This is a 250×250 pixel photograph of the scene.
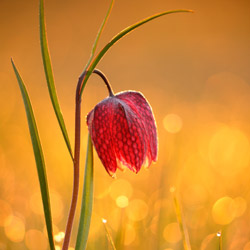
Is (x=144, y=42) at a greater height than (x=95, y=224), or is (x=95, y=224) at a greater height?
(x=144, y=42)

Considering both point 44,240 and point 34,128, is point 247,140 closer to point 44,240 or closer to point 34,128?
point 44,240

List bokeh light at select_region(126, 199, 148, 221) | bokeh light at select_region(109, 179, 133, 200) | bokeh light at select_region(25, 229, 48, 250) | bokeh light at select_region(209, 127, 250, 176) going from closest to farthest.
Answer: bokeh light at select_region(25, 229, 48, 250) → bokeh light at select_region(126, 199, 148, 221) → bokeh light at select_region(109, 179, 133, 200) → bokeh light at select_region(209, 127, 250, 176)

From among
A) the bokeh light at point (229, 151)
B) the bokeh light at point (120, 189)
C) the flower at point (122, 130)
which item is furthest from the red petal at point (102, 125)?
the bokeh light at point (229, 151)

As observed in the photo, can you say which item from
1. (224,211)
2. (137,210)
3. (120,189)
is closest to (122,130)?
(137,210)

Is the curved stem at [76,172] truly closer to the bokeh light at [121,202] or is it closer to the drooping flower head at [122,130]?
the drooping flower head at [122,130]

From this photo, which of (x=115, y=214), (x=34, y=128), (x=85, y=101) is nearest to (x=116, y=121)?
(x=34, y=128)

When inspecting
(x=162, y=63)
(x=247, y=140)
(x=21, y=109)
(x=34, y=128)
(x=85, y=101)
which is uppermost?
(x=162, y=63)

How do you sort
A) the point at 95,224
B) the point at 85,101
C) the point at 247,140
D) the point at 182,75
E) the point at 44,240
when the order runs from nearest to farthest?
1. the point at 44,240
2. the point at 95,224
3. the point at 247,140
4. the point at 85,101
5. the point at 182,75

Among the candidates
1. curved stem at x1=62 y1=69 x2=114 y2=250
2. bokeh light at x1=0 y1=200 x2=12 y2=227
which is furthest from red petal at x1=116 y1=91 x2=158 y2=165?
bokeh light at x1=0 y1=200 x2=12 y2=227

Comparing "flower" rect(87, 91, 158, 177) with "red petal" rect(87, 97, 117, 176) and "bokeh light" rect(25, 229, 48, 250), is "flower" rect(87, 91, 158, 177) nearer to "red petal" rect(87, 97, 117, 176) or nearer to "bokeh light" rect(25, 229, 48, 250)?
"red petal" rect(87, 97, 117, 176)
